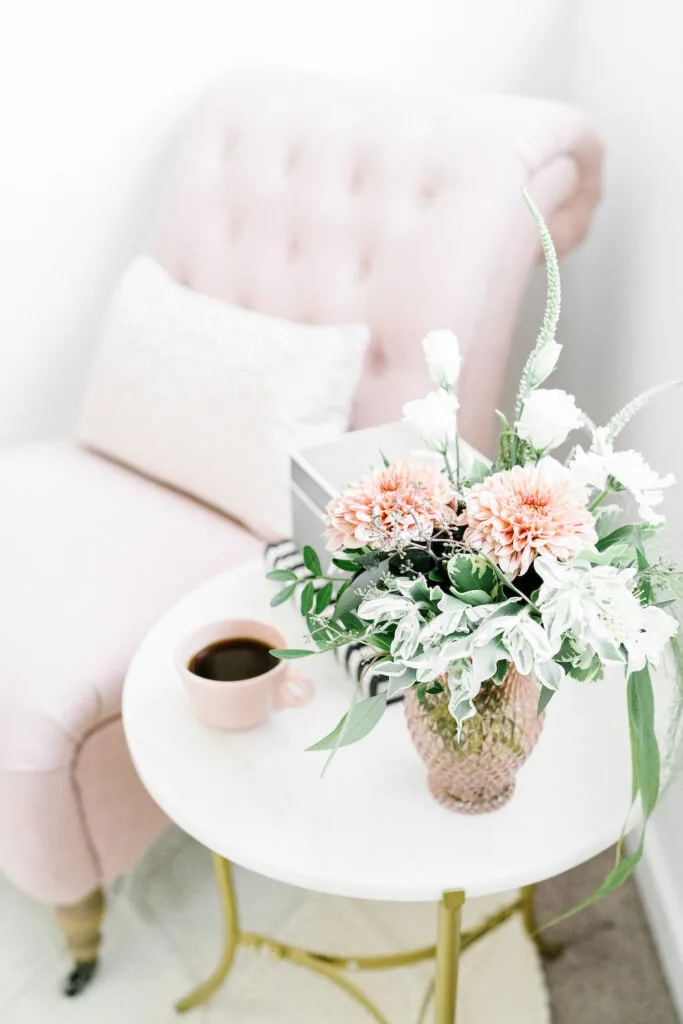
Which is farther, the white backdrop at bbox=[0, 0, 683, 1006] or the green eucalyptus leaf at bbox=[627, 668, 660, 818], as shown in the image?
the white backdrop at bbox=[0, 0, 683, 1006]

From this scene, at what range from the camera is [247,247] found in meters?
1.52

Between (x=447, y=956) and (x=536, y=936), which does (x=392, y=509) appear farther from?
→ (x=536, y=936)

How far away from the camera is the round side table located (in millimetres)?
796

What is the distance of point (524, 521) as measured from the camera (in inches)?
23.3

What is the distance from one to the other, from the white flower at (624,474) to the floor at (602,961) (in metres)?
0.87

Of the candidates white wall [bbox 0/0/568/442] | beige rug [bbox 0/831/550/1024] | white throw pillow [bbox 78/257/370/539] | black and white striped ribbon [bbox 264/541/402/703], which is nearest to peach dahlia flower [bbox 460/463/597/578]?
black and white striped ribbon [bbox 264/541/402/703]

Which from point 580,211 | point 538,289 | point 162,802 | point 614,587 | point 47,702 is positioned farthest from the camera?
point 538,289

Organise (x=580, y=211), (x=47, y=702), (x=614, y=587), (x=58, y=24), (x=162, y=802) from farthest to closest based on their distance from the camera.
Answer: (x=58, y=24), (x=580, y=211), (x=47, y=702), (x=162, y=802), (x=614, y=587)

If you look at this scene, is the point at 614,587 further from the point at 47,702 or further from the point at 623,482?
the point at 47,702

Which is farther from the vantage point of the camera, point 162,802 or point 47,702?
point 47,702

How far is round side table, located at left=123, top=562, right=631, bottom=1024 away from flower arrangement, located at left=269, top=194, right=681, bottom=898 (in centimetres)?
13

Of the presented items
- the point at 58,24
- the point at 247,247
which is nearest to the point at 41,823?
the point at 247,247

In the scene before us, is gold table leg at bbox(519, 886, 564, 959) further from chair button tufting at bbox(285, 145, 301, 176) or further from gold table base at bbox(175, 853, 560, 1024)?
chair button tufting at bbox(285, 145, 301, 176)

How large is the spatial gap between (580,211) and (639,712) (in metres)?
1.01
